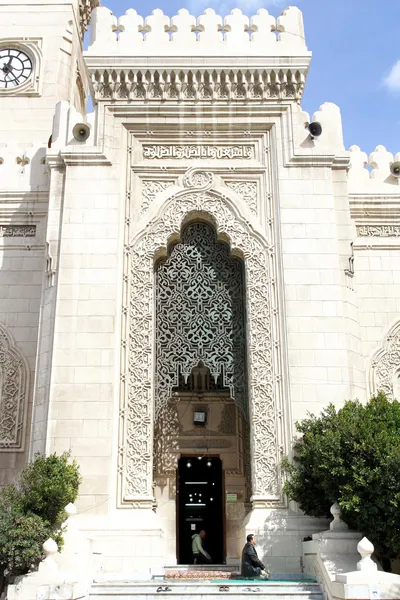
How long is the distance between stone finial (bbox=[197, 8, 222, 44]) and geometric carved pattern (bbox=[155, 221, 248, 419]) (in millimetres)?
3457

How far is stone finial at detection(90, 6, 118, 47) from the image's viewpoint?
1253 centimetres

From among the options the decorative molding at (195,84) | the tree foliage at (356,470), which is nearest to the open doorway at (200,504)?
the tree foliage at (356,470)

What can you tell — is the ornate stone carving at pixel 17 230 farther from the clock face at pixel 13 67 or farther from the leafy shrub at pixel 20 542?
the leafy shrub at pixel 20 542

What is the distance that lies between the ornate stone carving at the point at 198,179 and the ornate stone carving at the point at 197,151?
Answer: 336mm

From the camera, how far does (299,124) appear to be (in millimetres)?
12266

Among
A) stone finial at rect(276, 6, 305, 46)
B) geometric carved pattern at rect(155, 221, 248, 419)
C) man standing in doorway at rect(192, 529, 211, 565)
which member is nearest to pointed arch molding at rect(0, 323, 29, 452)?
geometric carved pattern at rect(155, 221, 248, 419)

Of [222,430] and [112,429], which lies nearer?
[112,429]

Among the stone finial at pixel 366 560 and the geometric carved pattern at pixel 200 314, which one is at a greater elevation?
the geometric carved pattern at pixel 200 314

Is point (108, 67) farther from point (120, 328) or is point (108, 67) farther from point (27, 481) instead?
point (27, 481)

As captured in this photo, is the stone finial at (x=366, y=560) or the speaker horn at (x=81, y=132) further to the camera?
the speaker horn at (x=81, y=132)

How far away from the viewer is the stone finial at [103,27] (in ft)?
41.1

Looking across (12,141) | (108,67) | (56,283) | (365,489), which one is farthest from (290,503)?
(12,141)

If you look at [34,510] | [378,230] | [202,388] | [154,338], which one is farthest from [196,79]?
[34,510]

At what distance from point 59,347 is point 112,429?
1.55m
